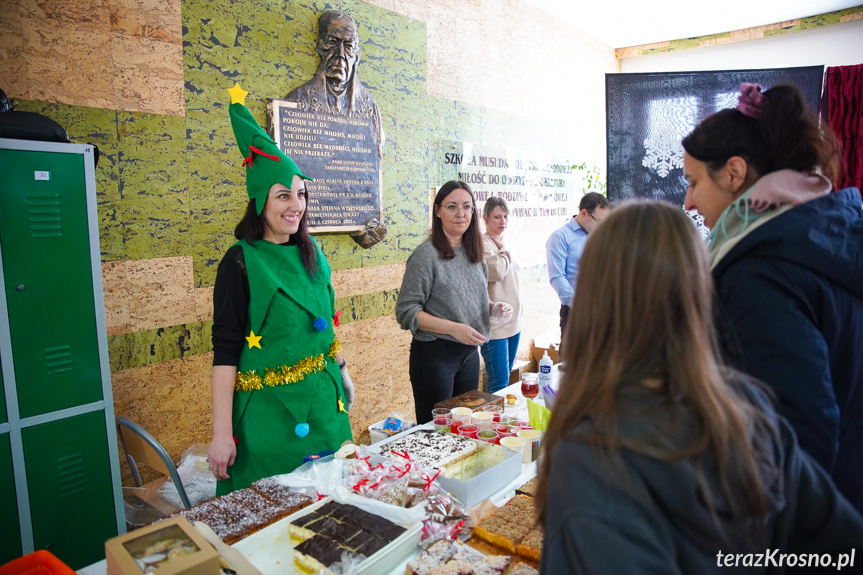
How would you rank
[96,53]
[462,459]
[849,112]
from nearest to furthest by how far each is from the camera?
[462,459], [96,53], [849,112]

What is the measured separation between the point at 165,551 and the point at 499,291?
2.88 m

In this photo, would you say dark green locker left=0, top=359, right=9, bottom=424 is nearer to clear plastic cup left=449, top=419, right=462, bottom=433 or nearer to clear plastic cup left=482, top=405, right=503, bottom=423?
clear plastic cup left=449, top=419, right=462, bottom=433

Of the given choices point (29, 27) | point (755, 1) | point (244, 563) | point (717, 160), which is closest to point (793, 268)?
point (717, 160)

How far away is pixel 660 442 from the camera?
71 centimetres

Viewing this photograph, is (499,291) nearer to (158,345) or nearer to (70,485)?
(158,345)

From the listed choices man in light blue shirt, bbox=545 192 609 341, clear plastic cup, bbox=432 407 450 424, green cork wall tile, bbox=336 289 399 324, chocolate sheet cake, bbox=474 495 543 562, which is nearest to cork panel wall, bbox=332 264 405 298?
green cork wall tile, bbox=336 289 399 324

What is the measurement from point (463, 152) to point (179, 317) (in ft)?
9.61

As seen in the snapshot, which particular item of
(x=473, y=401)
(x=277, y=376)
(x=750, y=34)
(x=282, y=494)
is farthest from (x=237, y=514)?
(x=750, y=34)

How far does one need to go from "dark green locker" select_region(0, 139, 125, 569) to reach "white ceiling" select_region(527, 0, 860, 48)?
5.07 m

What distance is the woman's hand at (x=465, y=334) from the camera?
2533 millimetres

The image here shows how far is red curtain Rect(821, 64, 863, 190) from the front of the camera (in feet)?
15.5

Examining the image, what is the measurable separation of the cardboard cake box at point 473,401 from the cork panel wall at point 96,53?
7.08ft

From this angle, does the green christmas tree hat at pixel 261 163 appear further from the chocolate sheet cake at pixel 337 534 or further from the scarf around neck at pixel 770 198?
the scarf around neck at pixel 770 198

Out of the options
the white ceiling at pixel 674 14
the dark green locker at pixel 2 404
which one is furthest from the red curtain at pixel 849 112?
the dark green locker at pixel 2 404
